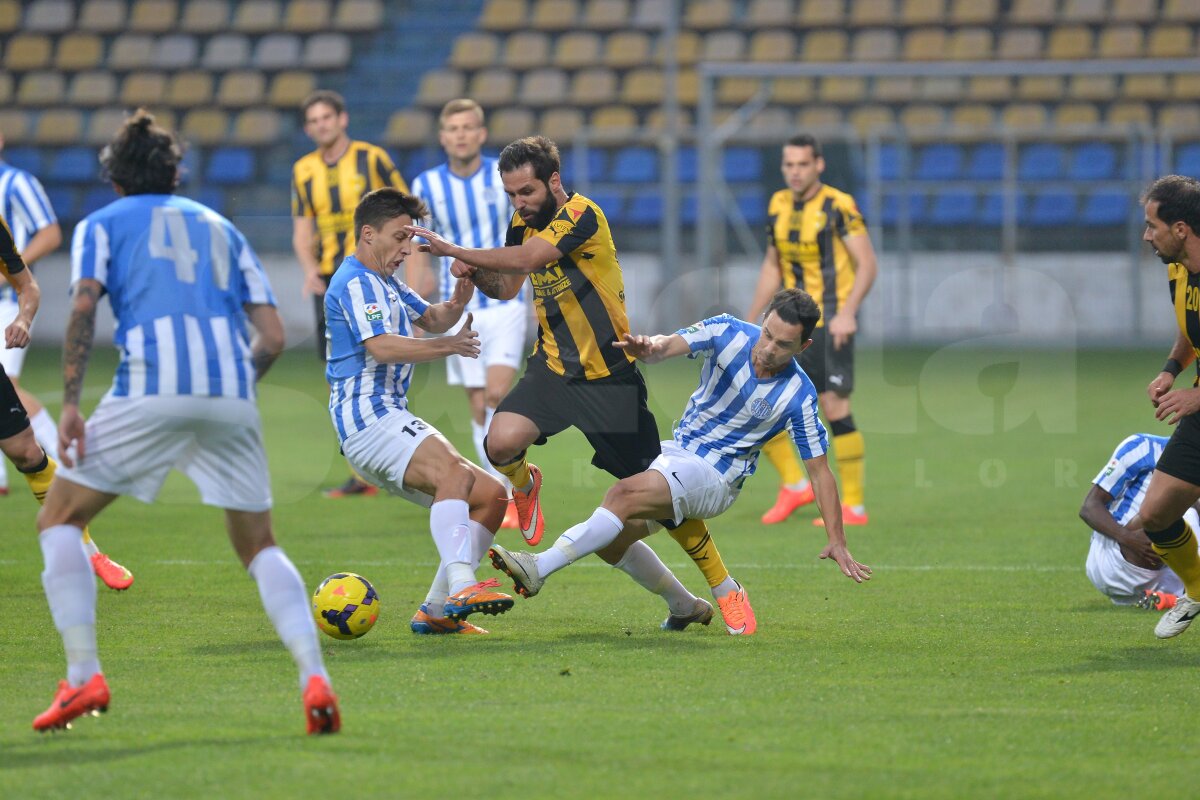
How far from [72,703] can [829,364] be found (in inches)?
241

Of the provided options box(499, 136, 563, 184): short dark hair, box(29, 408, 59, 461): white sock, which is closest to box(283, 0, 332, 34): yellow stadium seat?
box(29, 408, 59, 461): white sock

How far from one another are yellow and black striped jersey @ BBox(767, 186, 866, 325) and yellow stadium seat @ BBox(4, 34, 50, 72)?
1879 centimetres

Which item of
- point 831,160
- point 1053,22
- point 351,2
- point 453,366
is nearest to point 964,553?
point 453,366

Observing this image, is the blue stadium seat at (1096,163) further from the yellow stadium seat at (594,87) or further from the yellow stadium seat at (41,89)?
the yellow stadium seat at (41,89)

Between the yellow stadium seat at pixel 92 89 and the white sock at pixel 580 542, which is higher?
the yellow stadium seat at pixel 92 89

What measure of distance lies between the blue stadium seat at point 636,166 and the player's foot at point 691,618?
17.3 metres

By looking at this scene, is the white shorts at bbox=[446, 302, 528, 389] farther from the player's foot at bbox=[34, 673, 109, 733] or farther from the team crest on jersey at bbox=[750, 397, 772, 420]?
the player's foot at bbox=[34, 673, 109, 733]

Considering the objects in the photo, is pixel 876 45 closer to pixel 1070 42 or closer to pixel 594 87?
pixel 1070 42

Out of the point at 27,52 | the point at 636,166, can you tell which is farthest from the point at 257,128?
the point at 636,166

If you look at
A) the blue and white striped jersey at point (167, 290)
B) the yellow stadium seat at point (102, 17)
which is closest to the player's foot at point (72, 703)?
the blue and white striped jersey at point (167, 290)

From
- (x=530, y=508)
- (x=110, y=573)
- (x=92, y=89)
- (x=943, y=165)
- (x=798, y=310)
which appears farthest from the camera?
(x=92, y=89)

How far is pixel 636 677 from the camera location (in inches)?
219

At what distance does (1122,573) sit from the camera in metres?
7.02

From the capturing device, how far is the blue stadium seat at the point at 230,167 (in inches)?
939
